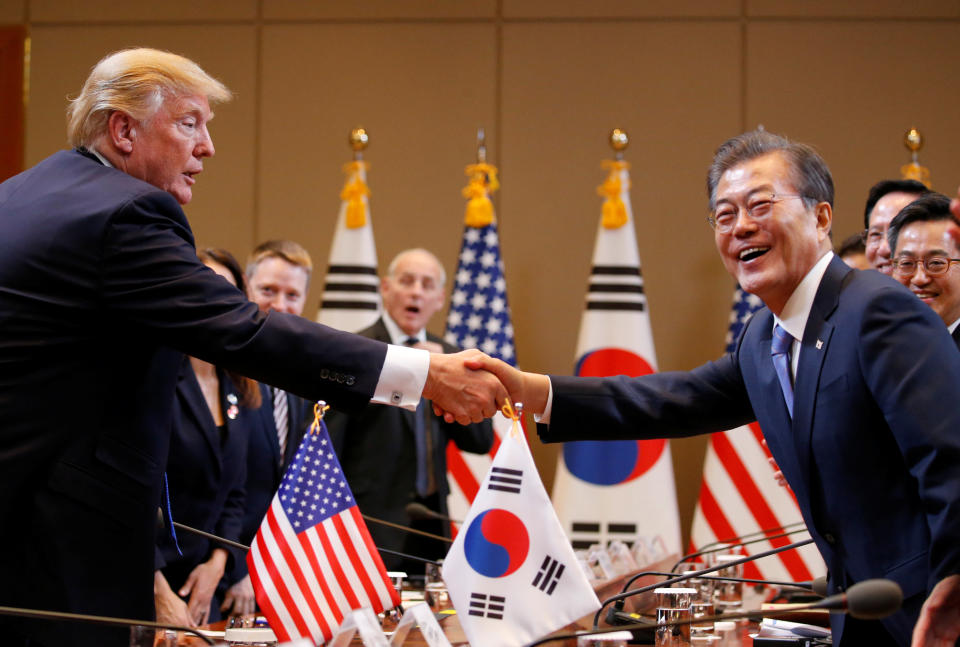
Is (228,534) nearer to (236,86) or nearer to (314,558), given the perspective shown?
(314,558)

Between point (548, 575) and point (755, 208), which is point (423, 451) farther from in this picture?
point (548, 575)

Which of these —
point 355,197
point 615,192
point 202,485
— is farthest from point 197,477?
point 615,192

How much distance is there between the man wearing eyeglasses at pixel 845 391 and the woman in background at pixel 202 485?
105cm

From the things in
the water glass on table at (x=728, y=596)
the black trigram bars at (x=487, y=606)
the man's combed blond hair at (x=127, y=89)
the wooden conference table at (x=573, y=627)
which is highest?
the man's combed blond hair at (x=127, y=89)

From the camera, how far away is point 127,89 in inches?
82.2

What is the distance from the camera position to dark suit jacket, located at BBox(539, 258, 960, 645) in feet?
5.49

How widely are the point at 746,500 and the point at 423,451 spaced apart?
1.88 meters

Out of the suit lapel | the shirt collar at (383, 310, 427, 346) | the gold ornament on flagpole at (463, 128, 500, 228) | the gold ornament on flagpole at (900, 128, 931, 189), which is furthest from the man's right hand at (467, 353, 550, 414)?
the gold ornament on flagpole at (900, 128, 931, 189)

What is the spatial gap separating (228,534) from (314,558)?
127 centimetres

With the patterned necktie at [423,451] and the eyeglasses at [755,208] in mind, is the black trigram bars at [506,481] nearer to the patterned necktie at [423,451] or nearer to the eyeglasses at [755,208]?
the eyeglasses at [755,208]

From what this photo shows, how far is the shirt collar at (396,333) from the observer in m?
4.51

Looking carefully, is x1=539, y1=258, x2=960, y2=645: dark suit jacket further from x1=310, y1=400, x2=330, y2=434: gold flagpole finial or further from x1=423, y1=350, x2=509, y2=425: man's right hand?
x1=310, y1=400, x2=330, y2=434: gold flagpole finial

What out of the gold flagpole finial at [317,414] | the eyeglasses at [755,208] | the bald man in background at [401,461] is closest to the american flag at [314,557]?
the gold flagpole finial at [317,414]

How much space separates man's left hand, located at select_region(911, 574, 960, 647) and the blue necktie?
475 millimetres
